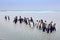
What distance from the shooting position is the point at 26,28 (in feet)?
3.73

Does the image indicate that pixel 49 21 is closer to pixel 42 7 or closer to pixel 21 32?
pixel 42 7

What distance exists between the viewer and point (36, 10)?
112 centimetres

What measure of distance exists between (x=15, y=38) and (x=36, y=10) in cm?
36

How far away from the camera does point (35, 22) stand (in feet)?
3.69

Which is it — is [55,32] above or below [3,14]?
below

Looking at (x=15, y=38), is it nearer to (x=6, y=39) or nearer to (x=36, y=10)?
(x=6, y=39)

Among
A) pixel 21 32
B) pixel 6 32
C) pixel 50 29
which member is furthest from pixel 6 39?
pixel 50 29

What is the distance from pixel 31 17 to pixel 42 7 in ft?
0.48

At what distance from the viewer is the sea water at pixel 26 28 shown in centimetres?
110

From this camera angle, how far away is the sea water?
1.10 meters

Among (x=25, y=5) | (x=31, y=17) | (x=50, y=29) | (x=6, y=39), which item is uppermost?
(x=25, y=5)

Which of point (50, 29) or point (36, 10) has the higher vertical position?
point (36, 10)

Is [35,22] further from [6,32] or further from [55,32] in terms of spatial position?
[6,32]

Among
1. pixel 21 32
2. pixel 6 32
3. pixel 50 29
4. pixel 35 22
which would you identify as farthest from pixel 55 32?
pixel 6 32
